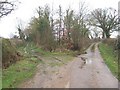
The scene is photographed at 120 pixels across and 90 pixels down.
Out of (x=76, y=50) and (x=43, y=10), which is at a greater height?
(x=43, y=10)

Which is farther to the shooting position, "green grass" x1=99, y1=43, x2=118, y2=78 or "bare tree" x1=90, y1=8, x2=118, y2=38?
"bare tree" x1=90, y1=8, x2=118, y2=38

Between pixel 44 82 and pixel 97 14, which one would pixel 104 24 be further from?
pixel 44 82

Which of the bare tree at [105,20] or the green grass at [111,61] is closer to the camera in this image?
the green grass at [111,61]

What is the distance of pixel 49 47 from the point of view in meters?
42.8

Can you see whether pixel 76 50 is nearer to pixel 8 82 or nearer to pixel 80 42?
pixel 80 42

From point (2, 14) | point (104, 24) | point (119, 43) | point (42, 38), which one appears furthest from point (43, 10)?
point (104, 24)

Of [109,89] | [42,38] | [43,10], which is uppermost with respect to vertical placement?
[43,10]

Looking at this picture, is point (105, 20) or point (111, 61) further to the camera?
point (105, 20)

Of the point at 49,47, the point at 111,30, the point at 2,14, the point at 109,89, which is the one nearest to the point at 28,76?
the point at 109,89

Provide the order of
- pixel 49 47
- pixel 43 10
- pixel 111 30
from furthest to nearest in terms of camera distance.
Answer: pixel 111 30, pixel 43 10, pixel 49 47

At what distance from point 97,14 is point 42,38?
172 feet

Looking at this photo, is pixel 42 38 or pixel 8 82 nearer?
pixel 8 82

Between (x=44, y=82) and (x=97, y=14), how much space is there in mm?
80241

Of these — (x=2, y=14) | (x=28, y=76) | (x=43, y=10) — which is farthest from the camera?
(x=43, y=10)
